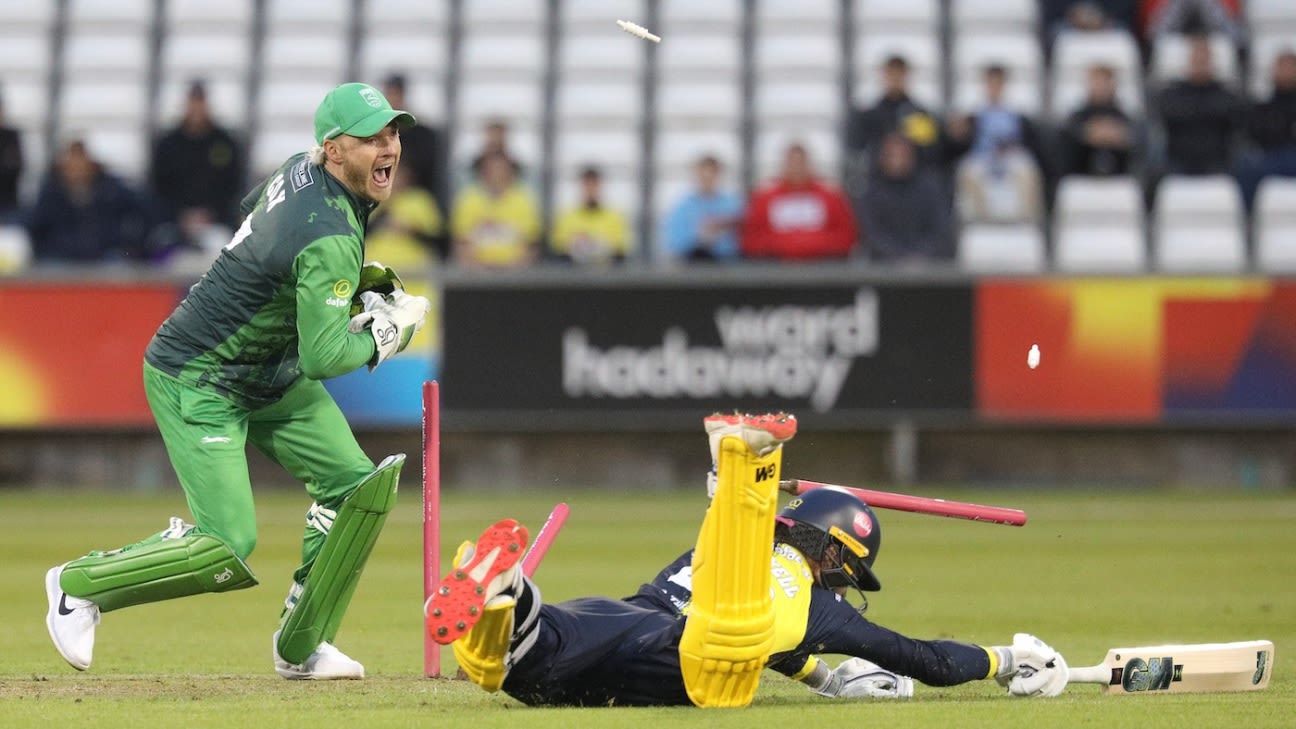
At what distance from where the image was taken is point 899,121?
706 inches

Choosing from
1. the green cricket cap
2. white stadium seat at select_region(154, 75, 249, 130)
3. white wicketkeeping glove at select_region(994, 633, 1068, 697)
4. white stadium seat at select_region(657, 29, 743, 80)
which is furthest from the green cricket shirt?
white stadium seat at select_region(657, 29, 743, 80)

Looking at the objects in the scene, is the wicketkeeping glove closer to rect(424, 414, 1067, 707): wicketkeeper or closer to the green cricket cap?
the green cricket cap

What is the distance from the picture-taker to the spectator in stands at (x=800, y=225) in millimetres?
16938

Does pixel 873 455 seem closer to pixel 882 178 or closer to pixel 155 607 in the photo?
pixel 882 178

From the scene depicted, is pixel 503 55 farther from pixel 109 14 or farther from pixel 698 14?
pixel 109 14

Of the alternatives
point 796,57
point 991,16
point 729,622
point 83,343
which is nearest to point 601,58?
point 796,57

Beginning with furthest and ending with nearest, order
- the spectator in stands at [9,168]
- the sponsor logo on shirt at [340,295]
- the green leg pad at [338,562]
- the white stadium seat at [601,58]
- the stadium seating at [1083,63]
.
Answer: the white stadium seat at [601,58] < the stadium seating at [1083,63] < the spectator in stands at [9,168] < the green leg pad at [338,562] < the sponsor logo on shirt at [340,295]

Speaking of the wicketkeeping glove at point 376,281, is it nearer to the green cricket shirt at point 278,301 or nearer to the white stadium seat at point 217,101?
the green cricket shirt at point 278,301

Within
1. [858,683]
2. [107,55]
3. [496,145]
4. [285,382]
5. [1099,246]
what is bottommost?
[858,683]

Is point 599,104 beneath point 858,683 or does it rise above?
above

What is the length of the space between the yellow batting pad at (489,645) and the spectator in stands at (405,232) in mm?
11193

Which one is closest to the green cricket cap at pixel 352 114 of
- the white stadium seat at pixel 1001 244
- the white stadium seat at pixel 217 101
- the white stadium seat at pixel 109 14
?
the white stadium seat at pixel 1001 244

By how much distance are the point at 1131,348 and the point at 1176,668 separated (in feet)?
32.8

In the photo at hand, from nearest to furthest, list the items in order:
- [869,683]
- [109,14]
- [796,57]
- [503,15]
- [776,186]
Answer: [869,683], [776,186], [796,57], [503,15], [109,14]
